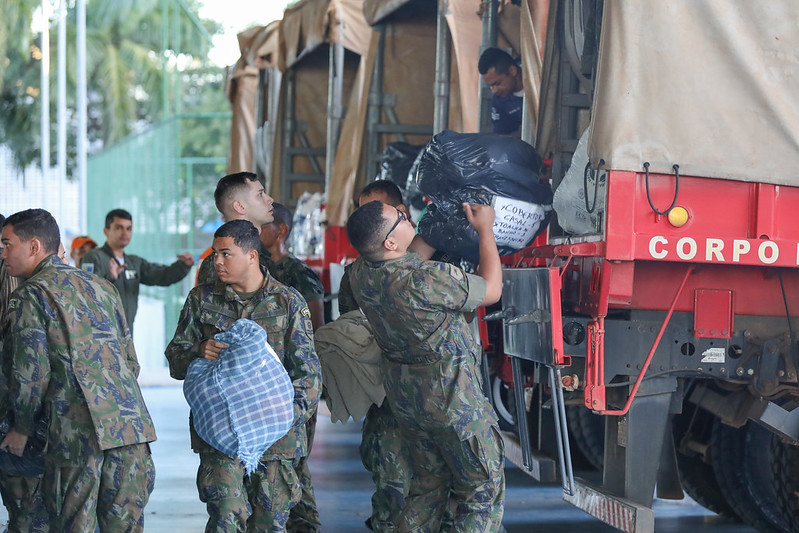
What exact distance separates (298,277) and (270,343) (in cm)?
115

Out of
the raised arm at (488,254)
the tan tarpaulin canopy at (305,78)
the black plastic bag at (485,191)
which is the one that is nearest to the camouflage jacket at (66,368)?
the raised arm at (488,254)

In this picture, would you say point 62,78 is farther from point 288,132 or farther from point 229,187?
point 229,187

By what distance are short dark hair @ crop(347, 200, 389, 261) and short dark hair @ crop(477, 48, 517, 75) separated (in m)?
2.08

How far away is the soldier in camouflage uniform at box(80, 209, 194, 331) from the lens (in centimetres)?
791

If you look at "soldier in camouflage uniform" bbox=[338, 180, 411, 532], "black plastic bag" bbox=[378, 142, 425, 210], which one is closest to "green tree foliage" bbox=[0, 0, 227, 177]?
"black plastic bag" bbox=[378, 142, 425, 210]

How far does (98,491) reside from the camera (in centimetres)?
400

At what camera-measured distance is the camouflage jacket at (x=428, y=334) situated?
152 inches

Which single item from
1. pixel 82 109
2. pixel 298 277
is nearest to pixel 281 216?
pixel 298 277

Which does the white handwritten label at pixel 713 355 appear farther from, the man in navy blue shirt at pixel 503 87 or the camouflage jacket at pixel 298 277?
the man in navy blue shirt at pixel 503 87

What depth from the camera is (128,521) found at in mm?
4059

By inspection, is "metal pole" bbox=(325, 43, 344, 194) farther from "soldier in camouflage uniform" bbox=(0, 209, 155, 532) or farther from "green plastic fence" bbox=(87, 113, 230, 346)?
"green plastic fence" bbox=(87, 113, 230, 346)

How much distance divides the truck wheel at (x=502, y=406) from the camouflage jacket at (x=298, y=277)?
1257 mm

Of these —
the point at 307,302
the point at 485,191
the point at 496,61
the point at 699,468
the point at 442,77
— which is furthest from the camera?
the point at 442,77

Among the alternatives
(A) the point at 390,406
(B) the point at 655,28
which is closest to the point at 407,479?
(A) the point at 390,406
